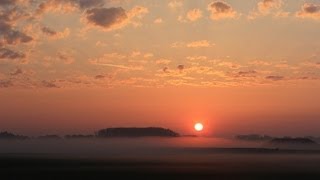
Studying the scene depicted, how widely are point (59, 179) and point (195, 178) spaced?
13.2m

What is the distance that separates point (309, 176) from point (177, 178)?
1473 cm

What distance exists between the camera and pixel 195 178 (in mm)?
55750

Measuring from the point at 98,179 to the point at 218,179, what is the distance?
11.7 m

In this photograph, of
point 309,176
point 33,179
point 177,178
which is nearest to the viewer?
point 33,179

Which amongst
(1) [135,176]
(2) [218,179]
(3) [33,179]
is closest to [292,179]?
(2) [218,179]

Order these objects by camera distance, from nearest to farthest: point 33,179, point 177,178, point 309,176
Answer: point 33,179
point 177,178
point 309,176

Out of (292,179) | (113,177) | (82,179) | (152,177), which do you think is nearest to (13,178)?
(82,179)

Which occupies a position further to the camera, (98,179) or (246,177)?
(246,177)

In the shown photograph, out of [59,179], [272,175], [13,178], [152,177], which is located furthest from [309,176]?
[13,178]

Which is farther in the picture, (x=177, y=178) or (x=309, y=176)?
(x=309, y=176)

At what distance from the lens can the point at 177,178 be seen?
5625cm

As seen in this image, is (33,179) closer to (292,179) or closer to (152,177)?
(152,177)

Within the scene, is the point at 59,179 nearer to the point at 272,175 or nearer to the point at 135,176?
the point at 135,176

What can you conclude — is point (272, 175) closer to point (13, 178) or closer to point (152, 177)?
point (152, 177)
